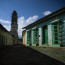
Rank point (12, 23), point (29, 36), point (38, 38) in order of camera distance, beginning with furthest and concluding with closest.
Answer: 1. point (12, 23)
2. point (29, 36)
3. point (38, 38)

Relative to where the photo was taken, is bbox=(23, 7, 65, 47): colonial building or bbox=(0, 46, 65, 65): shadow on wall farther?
bbox=(23, 7, 65, 47): colonial building

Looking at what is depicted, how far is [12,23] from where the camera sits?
133 feet

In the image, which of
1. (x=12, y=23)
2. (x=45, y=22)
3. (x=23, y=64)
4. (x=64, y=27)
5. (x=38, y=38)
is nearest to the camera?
(x=23, y=64)

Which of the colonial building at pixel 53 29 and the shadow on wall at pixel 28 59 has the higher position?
the colonial building at pixel 53 29

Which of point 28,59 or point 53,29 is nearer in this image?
point 28,59

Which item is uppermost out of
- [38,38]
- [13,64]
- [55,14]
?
[55,14]

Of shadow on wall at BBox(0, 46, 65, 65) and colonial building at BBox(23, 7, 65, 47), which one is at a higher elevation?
colonial building at BBox(23, 7, 65, 47)

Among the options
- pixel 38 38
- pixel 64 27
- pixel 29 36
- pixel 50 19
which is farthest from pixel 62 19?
pixel 29 36

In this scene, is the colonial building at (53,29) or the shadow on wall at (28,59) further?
the colonial building at (53,29)

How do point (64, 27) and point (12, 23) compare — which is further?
point (12, 23)

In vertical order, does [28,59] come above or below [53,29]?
below

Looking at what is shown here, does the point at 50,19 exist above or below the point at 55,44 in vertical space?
above

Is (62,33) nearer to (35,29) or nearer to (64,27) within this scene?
(64,27)

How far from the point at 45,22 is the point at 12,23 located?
32539 mm
